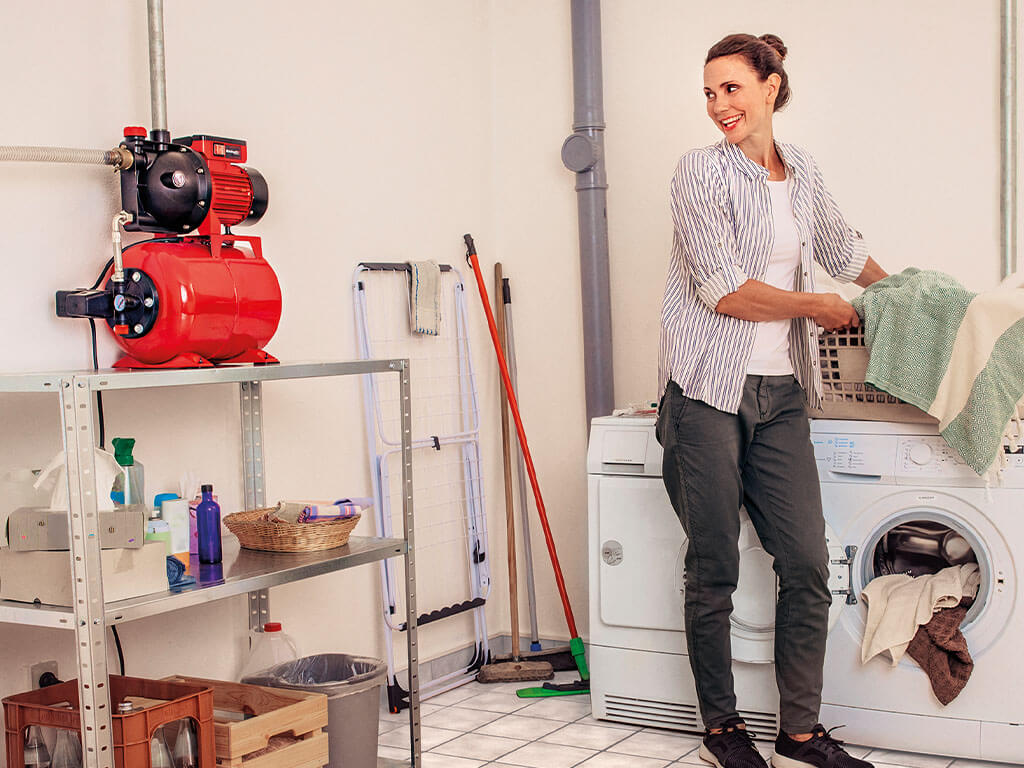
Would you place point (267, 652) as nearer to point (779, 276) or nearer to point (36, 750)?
point (36, 750)

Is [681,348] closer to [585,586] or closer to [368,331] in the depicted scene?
[368,331]

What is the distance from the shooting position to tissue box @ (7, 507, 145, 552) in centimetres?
202

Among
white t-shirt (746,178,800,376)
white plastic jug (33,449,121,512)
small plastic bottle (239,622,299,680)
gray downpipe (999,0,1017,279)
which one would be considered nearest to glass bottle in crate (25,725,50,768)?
white plastic jug (33,449,121,512)

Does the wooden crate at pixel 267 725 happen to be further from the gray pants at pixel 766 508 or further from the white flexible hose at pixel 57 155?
the white flexible hose at pixel 57 155

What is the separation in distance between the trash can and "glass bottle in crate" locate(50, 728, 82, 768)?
496 millimetres

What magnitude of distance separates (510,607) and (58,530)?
1946mm

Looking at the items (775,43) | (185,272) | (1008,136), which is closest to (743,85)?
(775,43)

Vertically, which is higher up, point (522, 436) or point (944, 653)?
point (522, 436)

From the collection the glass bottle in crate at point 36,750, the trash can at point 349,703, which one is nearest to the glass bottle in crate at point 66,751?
the glass bottle in crate at point 36,750

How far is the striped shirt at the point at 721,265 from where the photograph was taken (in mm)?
2609

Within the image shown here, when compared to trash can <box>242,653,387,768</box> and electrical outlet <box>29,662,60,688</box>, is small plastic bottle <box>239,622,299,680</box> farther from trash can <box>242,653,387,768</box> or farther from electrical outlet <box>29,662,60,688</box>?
electrical outlet <box>29,662,60,688</box>

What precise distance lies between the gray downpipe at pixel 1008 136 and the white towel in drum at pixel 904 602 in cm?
90

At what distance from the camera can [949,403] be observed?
8.75 feet

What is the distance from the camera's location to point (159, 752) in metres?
2.17
